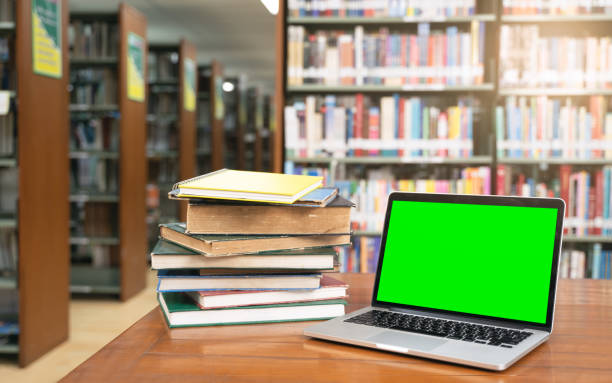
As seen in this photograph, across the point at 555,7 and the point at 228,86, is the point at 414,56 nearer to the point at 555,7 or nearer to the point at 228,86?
the point at 555,7

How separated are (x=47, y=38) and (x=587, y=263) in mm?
3071

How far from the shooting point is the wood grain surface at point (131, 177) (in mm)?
4516

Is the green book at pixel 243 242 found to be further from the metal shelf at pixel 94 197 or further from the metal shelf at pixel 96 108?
the metal shelf at pixel 96 108

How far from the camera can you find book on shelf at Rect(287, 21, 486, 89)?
120 inches

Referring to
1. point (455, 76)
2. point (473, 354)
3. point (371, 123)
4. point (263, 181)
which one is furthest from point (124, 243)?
point (473, 354)

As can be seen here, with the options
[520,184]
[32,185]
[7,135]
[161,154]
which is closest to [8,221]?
[32,185]

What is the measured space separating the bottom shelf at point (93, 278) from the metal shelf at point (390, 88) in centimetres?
237

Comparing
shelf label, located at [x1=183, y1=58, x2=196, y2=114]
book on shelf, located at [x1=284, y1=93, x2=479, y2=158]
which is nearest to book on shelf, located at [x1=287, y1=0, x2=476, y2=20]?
book on shelf, located at [x1=284, y1=93, x2=479, y2=158]

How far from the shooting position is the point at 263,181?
991mm

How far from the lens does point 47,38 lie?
320cm

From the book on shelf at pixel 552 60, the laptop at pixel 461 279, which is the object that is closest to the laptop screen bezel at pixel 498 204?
the laptop at pixel 461 279

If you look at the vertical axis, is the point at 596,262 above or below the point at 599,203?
below

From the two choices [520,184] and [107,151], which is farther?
Answer: [107,151]

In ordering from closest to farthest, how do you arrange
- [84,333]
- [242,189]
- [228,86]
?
[242,189], [84,333], [228,86]
